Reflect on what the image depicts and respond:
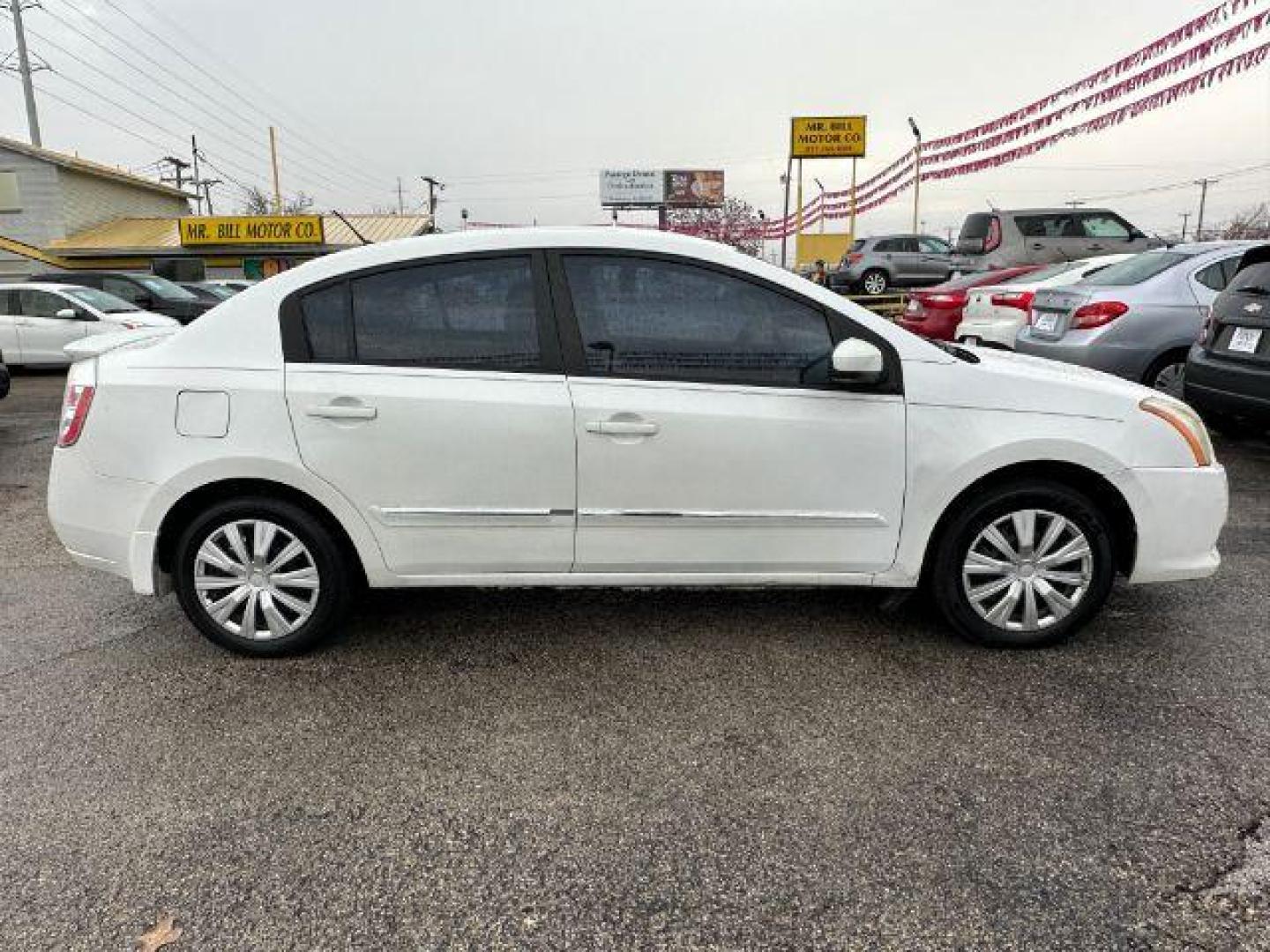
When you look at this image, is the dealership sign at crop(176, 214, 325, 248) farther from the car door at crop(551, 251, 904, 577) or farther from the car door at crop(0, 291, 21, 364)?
the car door at crop(551, 251, 904, 577)

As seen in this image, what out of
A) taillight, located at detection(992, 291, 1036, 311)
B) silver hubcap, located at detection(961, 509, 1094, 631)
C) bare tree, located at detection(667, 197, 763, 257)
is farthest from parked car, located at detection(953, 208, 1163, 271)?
bare tree, located at detection(667, 197, 763, 257)

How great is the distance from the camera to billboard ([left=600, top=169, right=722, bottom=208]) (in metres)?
60.4

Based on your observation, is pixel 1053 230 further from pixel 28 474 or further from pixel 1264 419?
pixel 28 474

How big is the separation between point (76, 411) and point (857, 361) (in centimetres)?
292

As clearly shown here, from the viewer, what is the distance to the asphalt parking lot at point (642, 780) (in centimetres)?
211

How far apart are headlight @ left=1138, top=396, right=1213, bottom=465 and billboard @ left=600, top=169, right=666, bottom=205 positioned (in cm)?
5979

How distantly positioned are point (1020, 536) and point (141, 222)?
124ft

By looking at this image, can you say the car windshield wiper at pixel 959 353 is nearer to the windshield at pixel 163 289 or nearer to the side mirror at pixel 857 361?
the side mirror at pixel 857 361

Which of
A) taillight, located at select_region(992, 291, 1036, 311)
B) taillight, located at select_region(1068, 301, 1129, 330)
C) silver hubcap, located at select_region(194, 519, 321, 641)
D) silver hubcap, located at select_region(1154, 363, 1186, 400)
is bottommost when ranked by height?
silver hubcap, located at select_region(194, 519, 321, 641)

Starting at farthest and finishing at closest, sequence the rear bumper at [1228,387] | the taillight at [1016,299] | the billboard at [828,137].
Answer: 1. the billboard at [828,137]
2. the taillight at [1016,299]
3. the rear bumper at [1228,387]

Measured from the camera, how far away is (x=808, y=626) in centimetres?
372

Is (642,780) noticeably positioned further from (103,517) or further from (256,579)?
(103,517)

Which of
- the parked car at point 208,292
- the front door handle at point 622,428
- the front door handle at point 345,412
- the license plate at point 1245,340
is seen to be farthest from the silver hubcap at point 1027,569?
the parked car at point 208,292

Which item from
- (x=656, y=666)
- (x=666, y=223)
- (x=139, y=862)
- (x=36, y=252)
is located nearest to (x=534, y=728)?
(x=656, y=666)
